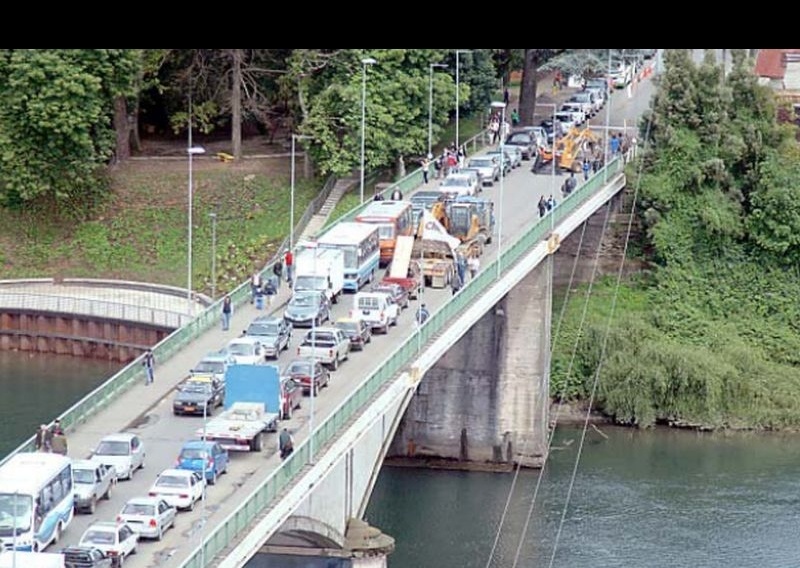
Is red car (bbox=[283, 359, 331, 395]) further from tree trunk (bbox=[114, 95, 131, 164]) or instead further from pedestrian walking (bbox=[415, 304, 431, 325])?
tree trunk (bbox=[114, 95, 131, 164])

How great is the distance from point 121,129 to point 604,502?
30.7 metres

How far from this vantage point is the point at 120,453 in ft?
117

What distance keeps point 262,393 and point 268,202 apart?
34.2 meters

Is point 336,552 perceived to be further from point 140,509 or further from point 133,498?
point 140,509

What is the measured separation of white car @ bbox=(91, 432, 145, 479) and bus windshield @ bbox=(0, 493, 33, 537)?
3845 millimetres

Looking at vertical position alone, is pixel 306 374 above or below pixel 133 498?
above

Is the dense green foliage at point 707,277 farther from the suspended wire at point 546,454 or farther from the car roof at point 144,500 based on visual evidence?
the car roof at point 144,500

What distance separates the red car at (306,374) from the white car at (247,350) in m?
1.07

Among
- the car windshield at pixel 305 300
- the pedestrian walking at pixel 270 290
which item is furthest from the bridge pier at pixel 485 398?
the car windshield at pixel 305 300

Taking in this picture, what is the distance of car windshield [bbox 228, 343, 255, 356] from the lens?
A: 43812 millimetres

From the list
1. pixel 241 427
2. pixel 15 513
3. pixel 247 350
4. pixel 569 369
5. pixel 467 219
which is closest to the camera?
pixel 15 513

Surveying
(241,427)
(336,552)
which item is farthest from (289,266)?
(241,427)

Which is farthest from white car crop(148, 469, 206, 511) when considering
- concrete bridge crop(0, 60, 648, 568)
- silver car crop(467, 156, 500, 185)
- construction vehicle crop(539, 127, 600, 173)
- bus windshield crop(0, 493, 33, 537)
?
construction vehicle crop(539, 127, 600, 173)
